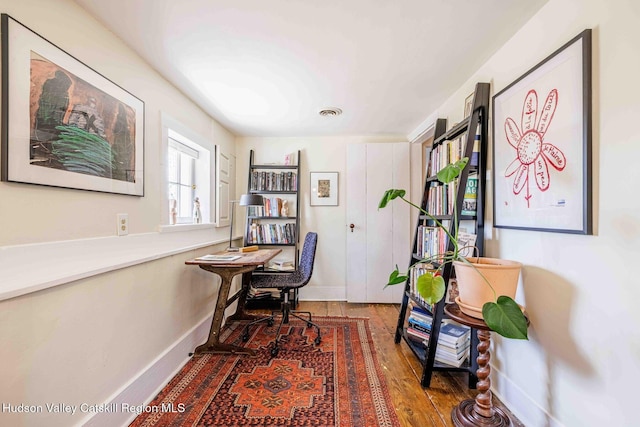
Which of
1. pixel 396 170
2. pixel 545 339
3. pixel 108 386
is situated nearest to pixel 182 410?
pixel 108 386

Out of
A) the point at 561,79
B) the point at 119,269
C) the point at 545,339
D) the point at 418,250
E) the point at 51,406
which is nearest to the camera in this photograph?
the point at 51,406

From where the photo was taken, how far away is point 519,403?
1388 millimetres

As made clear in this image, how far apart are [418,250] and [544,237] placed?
1.05 m

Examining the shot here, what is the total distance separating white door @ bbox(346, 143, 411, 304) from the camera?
10.6 feet

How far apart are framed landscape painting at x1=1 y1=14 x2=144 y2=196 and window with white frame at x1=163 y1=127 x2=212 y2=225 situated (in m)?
0.63

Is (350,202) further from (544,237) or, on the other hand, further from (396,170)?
(544,237)

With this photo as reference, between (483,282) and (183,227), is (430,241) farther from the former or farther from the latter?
(183,227)

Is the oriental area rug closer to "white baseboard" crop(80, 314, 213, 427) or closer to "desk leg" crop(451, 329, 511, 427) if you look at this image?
"white baseboard" crop(80, 314, 213, 427)

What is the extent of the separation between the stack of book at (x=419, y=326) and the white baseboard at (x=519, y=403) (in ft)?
1.46

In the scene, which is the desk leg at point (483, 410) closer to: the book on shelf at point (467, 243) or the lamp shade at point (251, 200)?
the book on shelf at point (467, 243)

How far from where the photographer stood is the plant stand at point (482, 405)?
128 centimetres

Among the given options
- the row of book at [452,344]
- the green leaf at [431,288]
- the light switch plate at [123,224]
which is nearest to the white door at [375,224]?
the row of book at [452,344]

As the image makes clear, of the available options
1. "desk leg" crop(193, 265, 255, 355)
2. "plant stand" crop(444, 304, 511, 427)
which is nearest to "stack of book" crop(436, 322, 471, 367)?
"plant stand" crop(444, 304, 511, 427)

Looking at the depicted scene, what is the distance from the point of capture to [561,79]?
114cm
